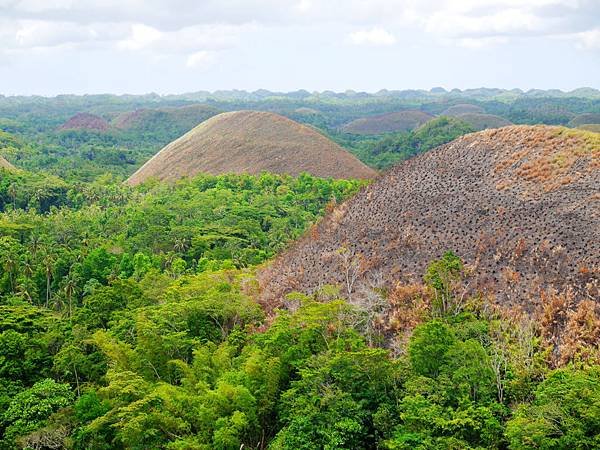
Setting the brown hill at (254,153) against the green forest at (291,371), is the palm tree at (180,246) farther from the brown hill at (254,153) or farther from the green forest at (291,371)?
the brown hill at (254,153)

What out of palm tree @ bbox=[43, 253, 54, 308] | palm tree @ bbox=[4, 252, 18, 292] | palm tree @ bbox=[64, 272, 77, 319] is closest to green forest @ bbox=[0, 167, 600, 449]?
palm tree @ bbox=[64, 272, 77, 319]

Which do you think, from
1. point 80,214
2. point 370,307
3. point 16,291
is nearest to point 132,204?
point 80,214

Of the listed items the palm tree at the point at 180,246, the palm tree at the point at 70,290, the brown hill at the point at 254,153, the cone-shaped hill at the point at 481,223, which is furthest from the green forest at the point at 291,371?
the brown hill at the point at 254,153

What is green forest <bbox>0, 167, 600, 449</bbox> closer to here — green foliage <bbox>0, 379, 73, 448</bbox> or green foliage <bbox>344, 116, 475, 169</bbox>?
green foliage <bbox>0, 379, 73, 448</bbox>

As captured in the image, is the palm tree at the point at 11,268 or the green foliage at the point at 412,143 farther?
the green foliage at the point at 412,143

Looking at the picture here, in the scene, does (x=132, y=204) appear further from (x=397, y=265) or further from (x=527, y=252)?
(x=527, y=252)

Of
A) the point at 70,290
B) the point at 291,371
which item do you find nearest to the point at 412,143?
the point at 70,290

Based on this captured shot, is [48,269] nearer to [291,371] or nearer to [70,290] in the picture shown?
[70,290]
